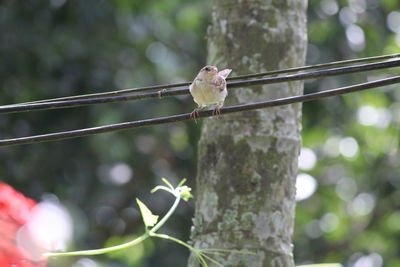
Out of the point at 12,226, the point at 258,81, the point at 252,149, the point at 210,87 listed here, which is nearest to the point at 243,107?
the point at 258,81

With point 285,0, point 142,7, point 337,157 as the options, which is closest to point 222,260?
point 285,0

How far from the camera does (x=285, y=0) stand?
193 inches

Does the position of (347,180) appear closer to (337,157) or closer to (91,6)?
(337,157)

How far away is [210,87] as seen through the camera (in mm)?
4535

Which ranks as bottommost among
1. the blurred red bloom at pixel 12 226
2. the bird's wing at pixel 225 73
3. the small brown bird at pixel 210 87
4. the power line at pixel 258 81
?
the blurred red bloom at pixel 12 226

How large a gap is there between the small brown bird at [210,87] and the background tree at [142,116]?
3.95 meters

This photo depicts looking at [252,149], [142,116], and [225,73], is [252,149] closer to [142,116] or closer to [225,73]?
[225,73]

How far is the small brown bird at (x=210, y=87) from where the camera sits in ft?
14.8

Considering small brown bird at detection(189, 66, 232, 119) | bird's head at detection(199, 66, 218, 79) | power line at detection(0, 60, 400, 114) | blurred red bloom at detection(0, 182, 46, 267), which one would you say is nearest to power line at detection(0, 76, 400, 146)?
power line at detection(0, 60, 400, 114)

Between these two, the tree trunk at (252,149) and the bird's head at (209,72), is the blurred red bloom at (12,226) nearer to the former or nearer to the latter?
the tree trunk at (252,149)

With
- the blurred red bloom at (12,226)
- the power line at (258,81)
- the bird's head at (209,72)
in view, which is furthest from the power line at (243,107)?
the bird's head at (209,72)

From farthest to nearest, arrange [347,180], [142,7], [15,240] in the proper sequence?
[347,180], [142,7], [15,240]

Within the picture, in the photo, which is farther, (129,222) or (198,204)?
(129,222)

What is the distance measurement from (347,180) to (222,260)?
7.55m
